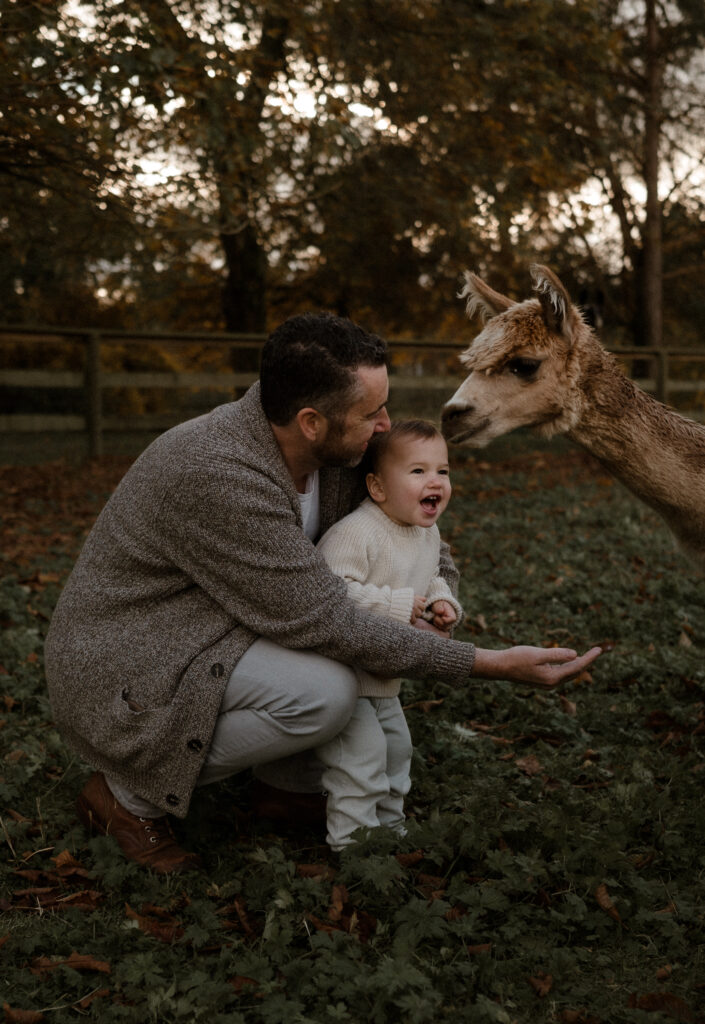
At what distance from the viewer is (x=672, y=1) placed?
51.5 feet

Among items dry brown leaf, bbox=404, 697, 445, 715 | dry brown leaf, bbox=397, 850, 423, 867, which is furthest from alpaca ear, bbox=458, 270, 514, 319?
dry brown leaf, bbox=397, 850, 423, 867

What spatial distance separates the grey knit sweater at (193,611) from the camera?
2.74 m

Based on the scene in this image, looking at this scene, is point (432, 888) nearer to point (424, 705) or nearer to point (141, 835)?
point (141, 835)

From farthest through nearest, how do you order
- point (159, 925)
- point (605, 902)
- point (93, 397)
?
1. point (93, 397)
2. point (605, 902)
3. point (159, 925)

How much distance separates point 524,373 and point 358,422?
1057 mm

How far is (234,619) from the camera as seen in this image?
2867mm

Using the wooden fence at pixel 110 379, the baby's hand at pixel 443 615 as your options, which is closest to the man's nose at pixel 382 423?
the baby's hand at pixel 443 615

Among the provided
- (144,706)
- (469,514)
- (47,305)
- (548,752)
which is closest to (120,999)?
(144,706)

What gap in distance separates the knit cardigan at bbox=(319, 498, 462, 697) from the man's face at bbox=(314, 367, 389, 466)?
238 millimetres

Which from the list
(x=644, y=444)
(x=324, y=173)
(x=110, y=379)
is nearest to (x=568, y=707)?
(x=644, y=444)

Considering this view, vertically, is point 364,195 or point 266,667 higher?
point 364,195

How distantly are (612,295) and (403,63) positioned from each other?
24.8 feet

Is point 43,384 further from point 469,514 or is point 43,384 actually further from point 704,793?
point 704,793

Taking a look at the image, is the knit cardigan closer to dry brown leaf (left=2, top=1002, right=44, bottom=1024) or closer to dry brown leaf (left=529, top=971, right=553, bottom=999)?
dry brown leaf (left=529, top=971, right=553, bottom=999)
